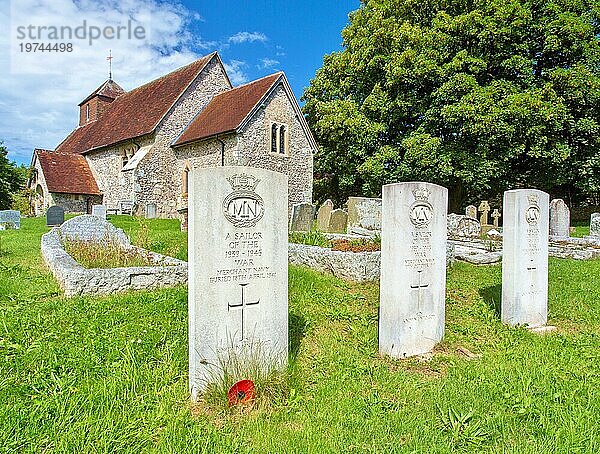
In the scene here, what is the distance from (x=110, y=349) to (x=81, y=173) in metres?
27.6

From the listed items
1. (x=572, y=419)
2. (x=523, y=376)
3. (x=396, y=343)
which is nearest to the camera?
(x=572, y=419)

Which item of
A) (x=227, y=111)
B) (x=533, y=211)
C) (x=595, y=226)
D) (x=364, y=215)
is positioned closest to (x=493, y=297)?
(x=533, y=211)

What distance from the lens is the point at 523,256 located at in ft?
18.3

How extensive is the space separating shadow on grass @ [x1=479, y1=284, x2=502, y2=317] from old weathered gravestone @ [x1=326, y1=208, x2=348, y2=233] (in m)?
6.89

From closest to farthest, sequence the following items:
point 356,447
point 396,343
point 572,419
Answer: point 356,447, point 572,419, point 396,343

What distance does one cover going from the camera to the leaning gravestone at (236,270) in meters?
3.35

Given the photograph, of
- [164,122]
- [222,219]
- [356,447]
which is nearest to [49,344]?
[222,219]

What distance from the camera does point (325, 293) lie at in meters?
6.89

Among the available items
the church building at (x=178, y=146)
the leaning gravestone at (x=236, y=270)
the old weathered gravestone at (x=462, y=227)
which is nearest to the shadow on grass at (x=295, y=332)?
the leaning gravestone at (x=236, y=270)

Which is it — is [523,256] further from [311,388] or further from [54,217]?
[54,217]

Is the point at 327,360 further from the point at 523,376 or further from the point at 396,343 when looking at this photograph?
the point at 523,376

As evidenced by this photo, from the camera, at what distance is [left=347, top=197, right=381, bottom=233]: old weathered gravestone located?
13.7m

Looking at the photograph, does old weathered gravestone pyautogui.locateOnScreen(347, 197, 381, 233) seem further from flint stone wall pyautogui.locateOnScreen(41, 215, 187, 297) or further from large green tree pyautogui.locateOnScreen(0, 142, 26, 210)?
large green tree pyautogui.locateOnScreen(0, 142, 26, 210)

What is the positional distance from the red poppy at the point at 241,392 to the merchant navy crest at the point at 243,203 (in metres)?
1.29
